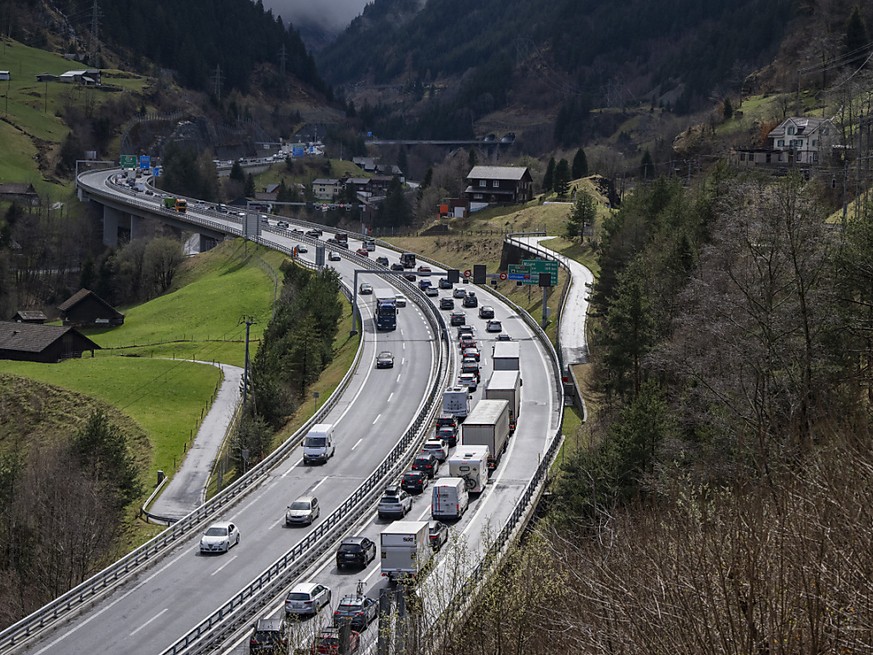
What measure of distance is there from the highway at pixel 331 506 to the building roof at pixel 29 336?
24128 millimetres

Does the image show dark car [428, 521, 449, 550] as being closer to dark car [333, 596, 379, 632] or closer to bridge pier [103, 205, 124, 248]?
dark car [333, 596, 379, 632]

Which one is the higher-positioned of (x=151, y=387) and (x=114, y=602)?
(x=151, y=387)

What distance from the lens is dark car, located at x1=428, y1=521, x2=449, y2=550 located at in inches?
1502

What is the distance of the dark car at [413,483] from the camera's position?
1843 inches

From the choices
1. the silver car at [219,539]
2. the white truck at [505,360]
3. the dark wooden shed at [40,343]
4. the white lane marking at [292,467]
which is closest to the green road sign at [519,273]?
the white truck at [505,360]

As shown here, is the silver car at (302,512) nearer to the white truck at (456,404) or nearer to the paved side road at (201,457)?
the paved side road at (201,457)

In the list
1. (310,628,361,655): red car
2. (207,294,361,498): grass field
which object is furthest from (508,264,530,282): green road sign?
(310,628,361,655): red car

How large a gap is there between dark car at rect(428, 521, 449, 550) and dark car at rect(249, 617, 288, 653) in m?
7.18

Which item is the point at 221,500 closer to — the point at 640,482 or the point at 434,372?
the point at 640,482

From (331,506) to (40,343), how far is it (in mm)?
47672

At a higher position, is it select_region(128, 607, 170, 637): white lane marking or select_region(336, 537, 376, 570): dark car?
select_region(336, 537, 376, 570): dark car

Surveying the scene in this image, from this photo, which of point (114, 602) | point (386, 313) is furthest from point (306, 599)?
point (386, 313)

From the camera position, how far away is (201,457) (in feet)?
211

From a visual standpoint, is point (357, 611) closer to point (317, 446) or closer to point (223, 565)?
point (223, 565)
